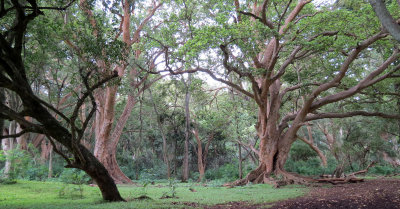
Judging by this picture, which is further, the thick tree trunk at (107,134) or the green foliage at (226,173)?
the green foliage at (226,173)

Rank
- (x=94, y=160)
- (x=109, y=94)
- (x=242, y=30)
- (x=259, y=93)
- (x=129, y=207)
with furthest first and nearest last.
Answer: (x=109, y=94)
(x=259, y=93)
(x=242, y=30)
(x=94, y=160)
(x=129, y=207)

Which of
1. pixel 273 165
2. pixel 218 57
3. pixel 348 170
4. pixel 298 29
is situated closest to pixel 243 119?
pixel 273 165

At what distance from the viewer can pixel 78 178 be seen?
23.5 ft

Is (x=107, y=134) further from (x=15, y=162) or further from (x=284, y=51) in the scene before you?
(x=284, y=51)

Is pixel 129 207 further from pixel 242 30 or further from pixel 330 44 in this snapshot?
pixel 330 44

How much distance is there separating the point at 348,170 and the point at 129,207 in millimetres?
18080

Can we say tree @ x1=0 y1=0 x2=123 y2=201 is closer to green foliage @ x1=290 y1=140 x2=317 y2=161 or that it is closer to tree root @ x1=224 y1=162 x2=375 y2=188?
tree root @ x1=224 y1=162 x2=375 y2=188

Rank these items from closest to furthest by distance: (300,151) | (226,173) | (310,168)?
(226,173), (310,168), (300,151)

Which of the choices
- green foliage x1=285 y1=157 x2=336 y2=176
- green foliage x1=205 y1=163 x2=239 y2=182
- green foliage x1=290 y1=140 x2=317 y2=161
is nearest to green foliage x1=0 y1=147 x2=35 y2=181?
green foliage x1=205 y1=163 x2=239 y2=182

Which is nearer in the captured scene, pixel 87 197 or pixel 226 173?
pixel 87 197

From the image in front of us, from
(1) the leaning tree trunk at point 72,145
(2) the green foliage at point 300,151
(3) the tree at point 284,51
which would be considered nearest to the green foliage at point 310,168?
(2) the green foliage at point 300,151

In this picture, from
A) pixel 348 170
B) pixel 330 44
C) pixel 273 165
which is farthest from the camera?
pixel 348 170

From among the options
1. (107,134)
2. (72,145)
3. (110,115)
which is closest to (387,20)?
(72,145)

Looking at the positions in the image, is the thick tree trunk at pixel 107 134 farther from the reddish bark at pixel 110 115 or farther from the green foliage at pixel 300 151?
the green foliage at pixel 300 151
